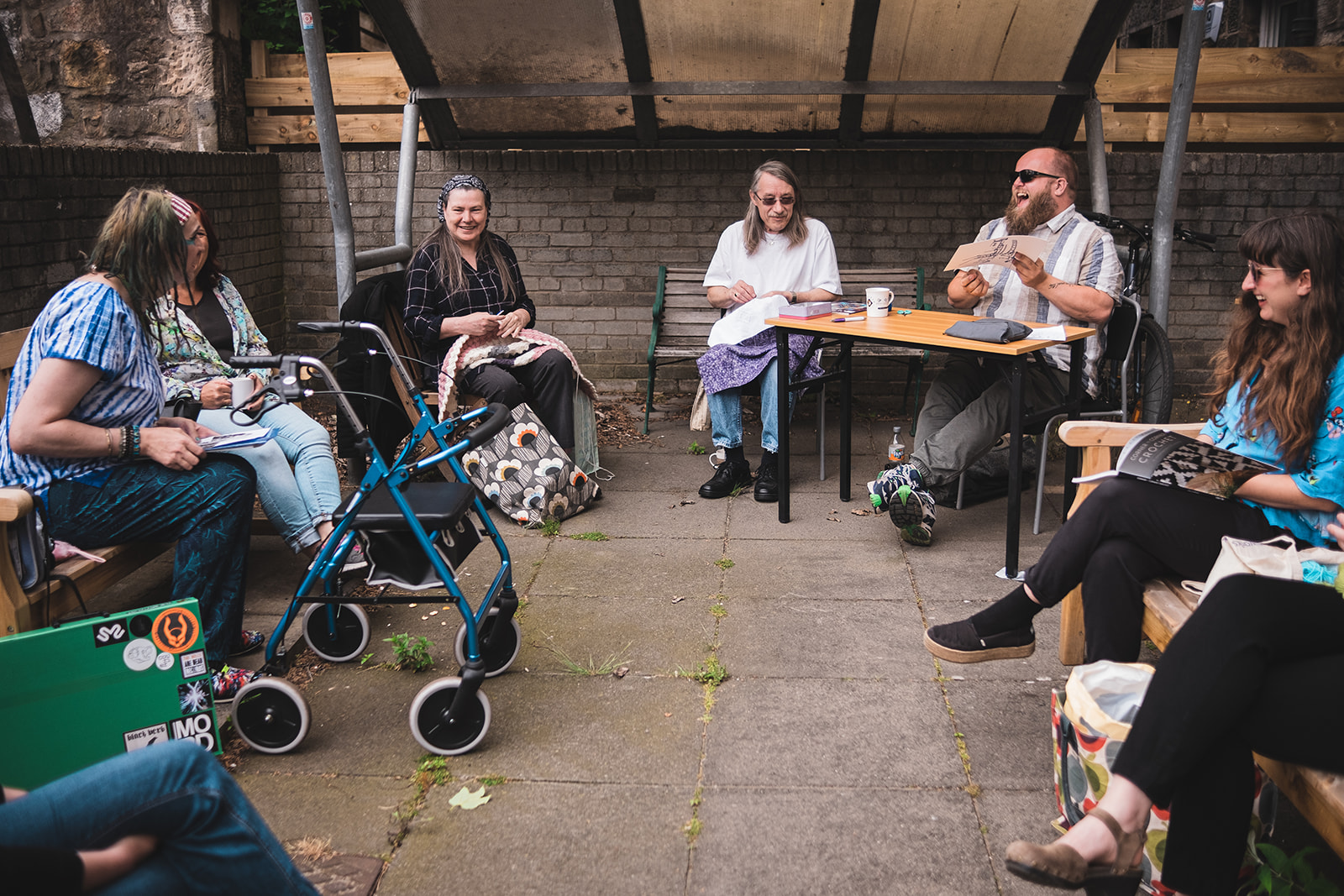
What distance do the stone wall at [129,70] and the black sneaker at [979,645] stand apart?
6134 mm

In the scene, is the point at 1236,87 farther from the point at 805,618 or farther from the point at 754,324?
the point at 805,618

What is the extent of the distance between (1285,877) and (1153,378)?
338 centimetres

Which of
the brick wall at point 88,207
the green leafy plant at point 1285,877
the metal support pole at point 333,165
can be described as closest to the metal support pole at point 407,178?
the metal support pole at point 333,165

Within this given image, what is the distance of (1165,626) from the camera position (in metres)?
2.55

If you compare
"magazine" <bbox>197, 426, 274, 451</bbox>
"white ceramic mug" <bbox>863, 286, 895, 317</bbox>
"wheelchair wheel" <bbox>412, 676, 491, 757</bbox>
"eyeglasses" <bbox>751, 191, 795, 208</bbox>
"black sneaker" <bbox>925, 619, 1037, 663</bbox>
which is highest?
"eyeglasses" <bbox>751, 191, 795, 208</bbox>

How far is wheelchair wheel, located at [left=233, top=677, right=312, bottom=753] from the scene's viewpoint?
2.87 metres

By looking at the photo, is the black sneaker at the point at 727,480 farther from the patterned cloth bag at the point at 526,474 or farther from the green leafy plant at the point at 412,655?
the green leafy plant at the point at 412,655

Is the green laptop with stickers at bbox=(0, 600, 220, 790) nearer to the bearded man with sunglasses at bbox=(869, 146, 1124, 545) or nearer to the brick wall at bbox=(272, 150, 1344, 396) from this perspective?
the bearded man with sunglasses at bbox=(869, 146, 1124, 545)

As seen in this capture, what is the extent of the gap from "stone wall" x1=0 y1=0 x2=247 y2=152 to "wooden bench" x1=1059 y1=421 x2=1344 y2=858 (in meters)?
6.16

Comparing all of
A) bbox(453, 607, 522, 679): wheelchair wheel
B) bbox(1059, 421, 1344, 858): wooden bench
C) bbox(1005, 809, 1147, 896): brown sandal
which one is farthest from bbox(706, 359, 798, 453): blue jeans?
bbox(1005, 809, 1147, 896): brown sandal

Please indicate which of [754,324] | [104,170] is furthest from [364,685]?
[104,170]

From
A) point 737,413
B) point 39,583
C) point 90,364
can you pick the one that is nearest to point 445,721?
point 39,583

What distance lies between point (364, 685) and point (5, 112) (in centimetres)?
603

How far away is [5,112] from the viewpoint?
7125 millimetres
